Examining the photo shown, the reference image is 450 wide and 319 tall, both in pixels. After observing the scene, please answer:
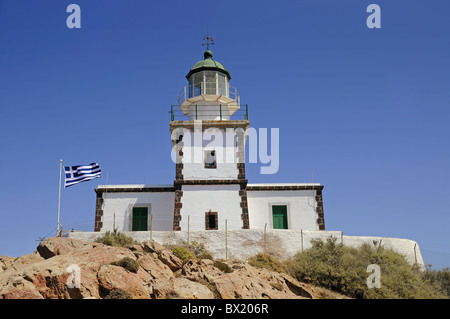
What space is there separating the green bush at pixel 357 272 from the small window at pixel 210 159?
300 inches

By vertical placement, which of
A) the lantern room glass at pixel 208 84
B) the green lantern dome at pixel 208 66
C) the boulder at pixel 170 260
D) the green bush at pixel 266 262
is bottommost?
the green bush at pixel 266 262

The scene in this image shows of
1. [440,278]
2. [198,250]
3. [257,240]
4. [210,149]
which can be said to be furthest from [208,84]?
[440,278]

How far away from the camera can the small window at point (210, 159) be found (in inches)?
1121

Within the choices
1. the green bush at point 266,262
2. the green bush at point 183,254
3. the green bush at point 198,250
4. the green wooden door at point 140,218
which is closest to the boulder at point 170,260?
the green bush at point 183,254

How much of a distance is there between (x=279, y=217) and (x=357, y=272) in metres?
7.64

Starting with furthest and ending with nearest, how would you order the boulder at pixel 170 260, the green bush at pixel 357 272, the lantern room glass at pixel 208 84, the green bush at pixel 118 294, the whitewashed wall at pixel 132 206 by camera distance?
the lantern room glass at pixel 208 84 → the whitewashed wall at pixel 132 206 → the green bush at pixel 357 272 → the boulder at pixel 170 260 → the green bush at pixel 118 294

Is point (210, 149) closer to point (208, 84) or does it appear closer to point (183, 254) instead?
point (208, 84)

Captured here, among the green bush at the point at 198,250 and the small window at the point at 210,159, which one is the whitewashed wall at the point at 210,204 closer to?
the small window at the point at 210,159

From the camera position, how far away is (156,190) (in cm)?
2869

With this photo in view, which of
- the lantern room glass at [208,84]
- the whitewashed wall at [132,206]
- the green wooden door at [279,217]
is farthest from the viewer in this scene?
the lantern room glass at [208,84]
